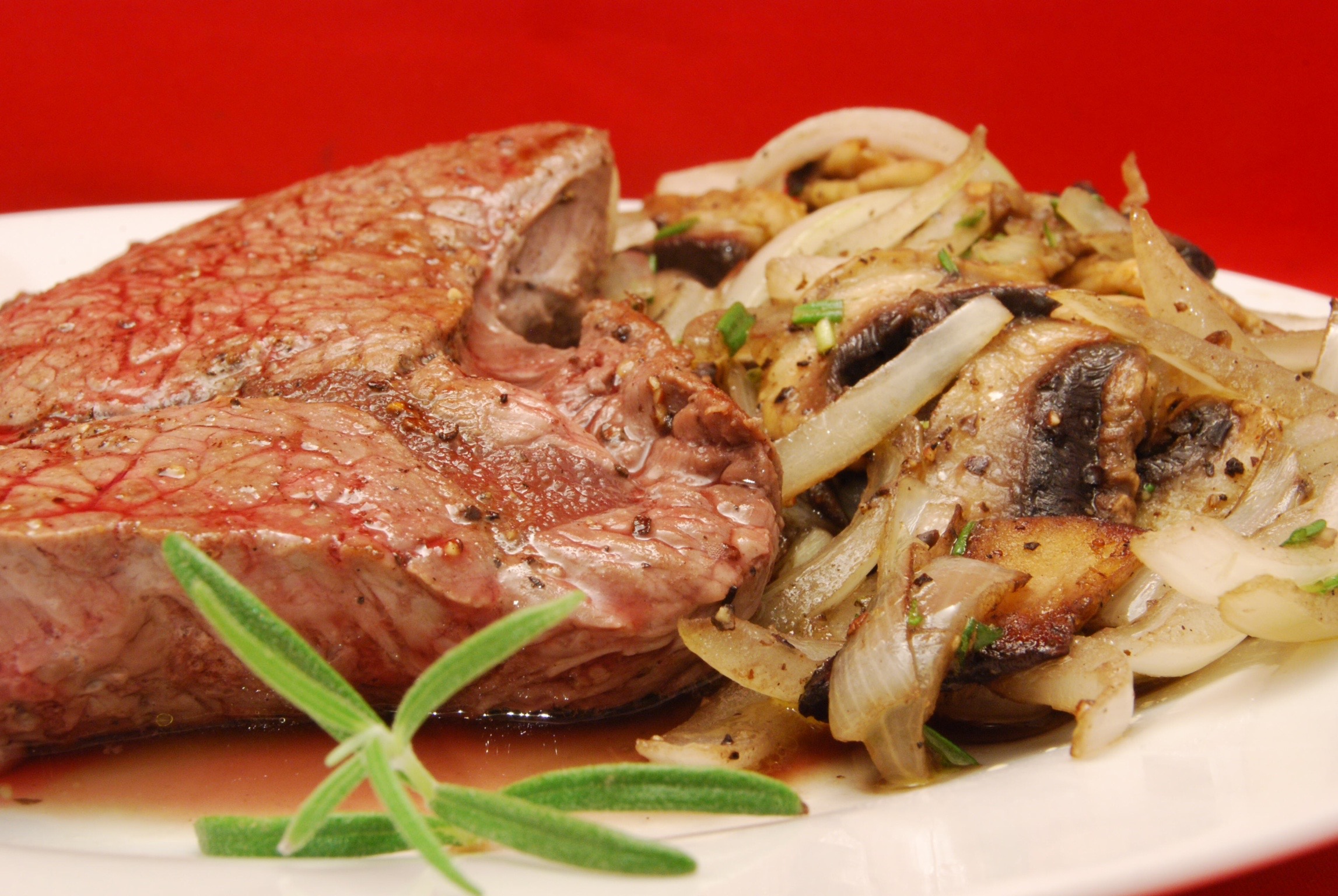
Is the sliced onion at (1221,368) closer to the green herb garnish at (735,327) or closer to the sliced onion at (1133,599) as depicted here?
the sliced onion at (1133,599)

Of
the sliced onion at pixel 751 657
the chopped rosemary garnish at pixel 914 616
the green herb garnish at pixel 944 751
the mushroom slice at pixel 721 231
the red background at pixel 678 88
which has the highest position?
the red background at pixel 678 88

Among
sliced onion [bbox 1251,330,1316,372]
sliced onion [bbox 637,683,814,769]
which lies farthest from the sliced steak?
sliced onion [bbox 1251,330,1316,372]

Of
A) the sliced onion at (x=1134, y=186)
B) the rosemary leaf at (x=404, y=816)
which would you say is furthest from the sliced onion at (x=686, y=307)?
the rosemary leaf at (x=404, y=816)

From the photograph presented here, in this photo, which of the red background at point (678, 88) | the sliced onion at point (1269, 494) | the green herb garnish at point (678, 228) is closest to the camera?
the sliced onion at point (1269, 494)

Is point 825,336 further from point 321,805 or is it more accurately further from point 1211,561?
point 321,805

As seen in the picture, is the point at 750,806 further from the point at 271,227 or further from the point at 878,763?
the point at 271,227

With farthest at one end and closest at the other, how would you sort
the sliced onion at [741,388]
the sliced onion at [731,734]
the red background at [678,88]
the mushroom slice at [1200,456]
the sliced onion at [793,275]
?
the red background at [678,88]
the sliced onion at [793,275]
the sliced onion at [741,388]
the mushroom slice at [1200,456]
the sliced onion at [731,734]

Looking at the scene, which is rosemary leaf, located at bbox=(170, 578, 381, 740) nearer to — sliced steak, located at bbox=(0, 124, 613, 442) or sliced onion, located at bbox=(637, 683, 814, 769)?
sliced onion, located at bbox=(637, 683, 814, 769)
